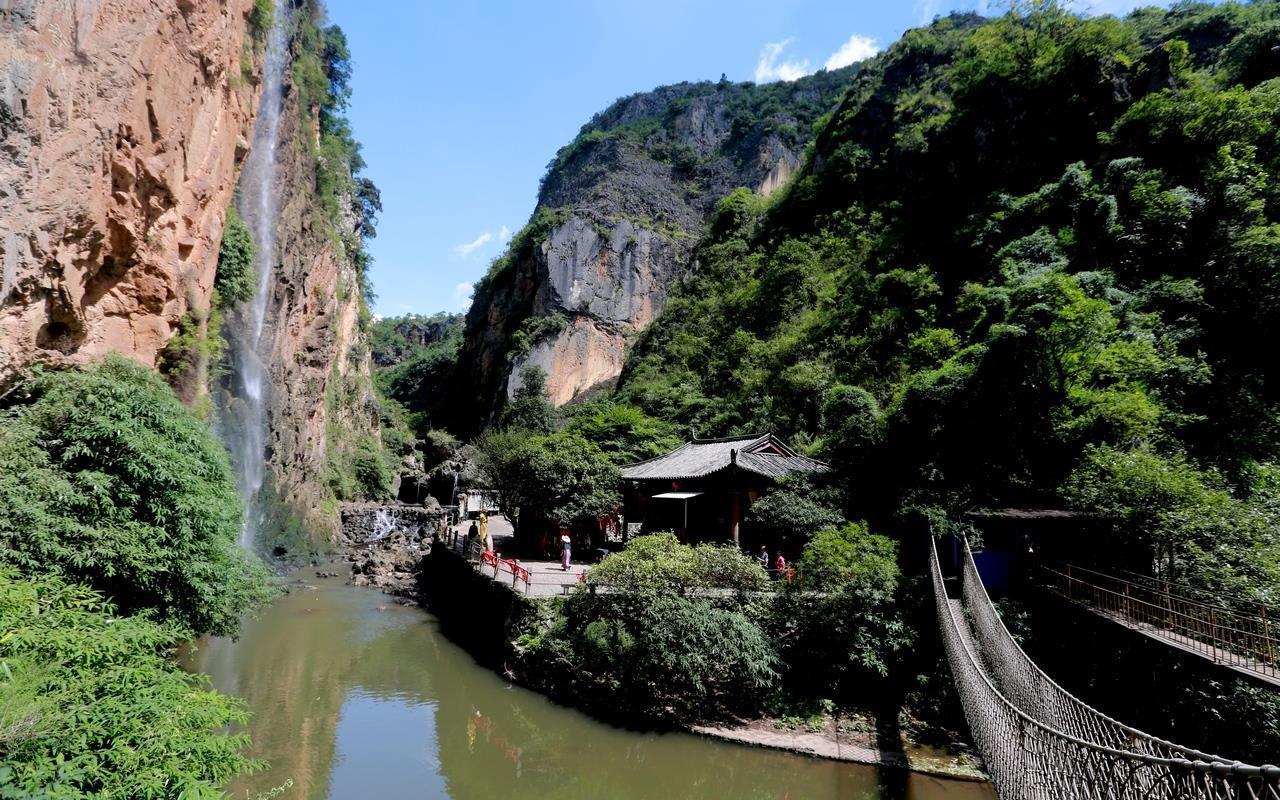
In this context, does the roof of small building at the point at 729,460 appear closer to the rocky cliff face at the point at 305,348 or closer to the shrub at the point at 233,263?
the shrub at the point at 233,263

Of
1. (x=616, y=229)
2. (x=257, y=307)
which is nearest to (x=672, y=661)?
(x=257, y=307)

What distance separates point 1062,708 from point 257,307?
25.0 metres

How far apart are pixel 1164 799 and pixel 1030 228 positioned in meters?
21.6

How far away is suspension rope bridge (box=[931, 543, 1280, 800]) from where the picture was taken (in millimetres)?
3564

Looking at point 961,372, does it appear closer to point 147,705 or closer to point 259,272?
point 147,705

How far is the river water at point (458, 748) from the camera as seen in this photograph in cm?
979

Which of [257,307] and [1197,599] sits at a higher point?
[257,307]

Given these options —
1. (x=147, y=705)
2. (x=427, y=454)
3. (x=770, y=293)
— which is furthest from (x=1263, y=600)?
(x=427, y=454)

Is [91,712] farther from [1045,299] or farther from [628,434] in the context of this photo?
[628,434]

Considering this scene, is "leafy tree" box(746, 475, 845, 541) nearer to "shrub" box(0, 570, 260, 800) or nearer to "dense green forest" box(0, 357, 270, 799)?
"dense green forest" box(0, 357, 270, 799)

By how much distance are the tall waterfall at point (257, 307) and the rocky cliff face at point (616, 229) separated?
22564mm

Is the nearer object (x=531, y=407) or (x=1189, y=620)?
(x=1189, y=620)

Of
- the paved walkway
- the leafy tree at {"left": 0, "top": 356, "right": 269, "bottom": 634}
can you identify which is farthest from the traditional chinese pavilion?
the leafy tree at {"left": 0, "top": 356, "right": 269, "bottom": 634}

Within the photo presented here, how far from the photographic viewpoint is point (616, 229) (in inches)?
1929
